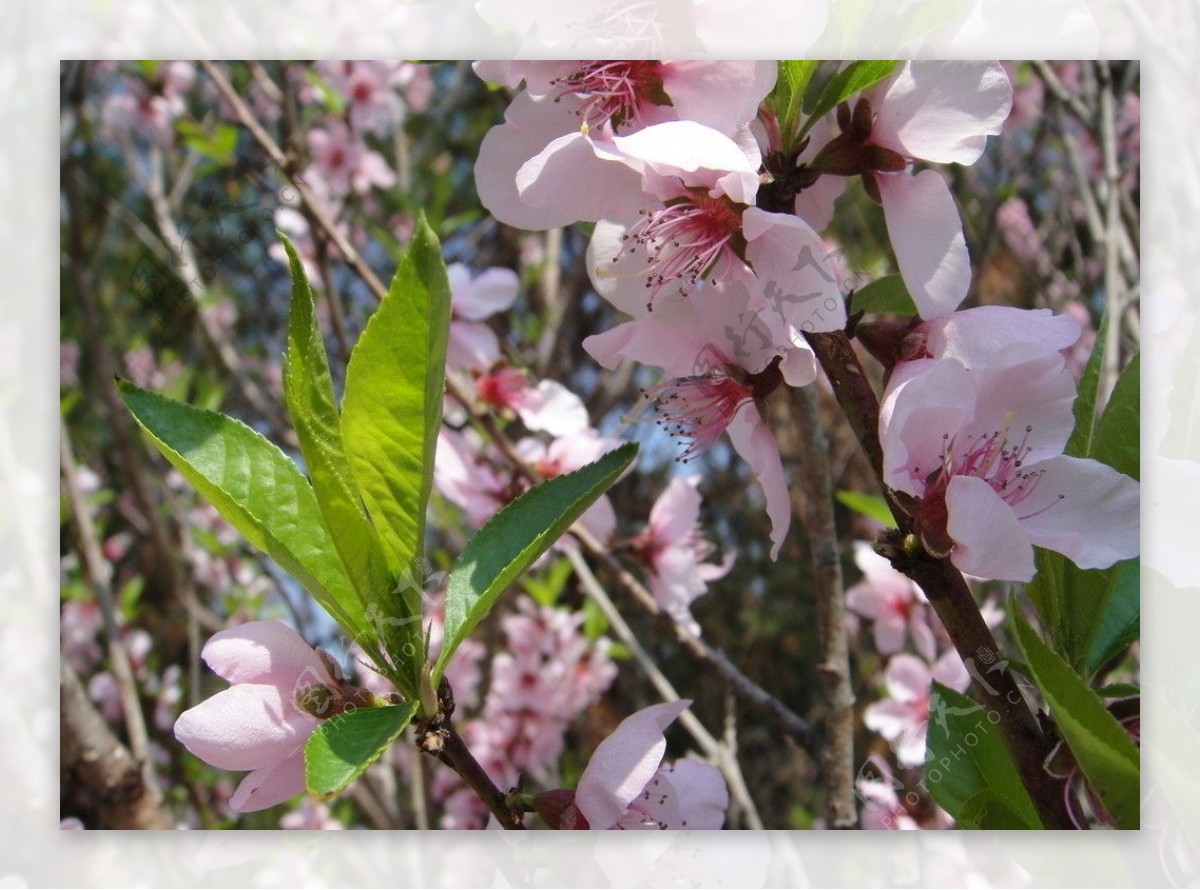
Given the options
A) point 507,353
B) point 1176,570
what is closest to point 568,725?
point 507,353

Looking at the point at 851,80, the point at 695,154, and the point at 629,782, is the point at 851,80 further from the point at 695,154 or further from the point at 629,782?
the point at 629,782

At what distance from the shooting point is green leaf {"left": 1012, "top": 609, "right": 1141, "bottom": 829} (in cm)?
54

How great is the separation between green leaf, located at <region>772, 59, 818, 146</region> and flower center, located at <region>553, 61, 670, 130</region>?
77 millimetres

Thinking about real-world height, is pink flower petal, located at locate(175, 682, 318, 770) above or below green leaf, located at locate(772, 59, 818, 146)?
below

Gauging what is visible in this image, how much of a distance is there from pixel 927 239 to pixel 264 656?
48 centimetres

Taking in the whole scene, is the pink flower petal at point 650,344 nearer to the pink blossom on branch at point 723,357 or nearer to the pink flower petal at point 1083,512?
the pink blossom on branch at point 723,357

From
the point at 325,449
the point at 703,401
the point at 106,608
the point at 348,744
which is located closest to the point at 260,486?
the point at 325,449

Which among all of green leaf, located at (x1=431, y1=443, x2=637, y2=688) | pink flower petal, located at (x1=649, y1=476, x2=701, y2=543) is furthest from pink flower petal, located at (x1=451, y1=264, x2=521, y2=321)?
green leaf, located at (x1=431, y1=443, x2=637, y2=688)

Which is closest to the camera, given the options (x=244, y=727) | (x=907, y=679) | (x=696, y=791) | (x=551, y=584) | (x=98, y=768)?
(x=244, y=727)

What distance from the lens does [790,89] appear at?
628 mm

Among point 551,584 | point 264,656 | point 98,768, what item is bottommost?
point 98,768

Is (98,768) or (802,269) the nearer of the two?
(802,269)

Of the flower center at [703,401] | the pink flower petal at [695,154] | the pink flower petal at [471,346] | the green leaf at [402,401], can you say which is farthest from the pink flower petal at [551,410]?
the pink flower petal at [695,154]

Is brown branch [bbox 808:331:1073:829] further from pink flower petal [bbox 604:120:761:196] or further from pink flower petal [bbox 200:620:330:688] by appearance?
pink flower petal [bbox 200:620:330:688]
